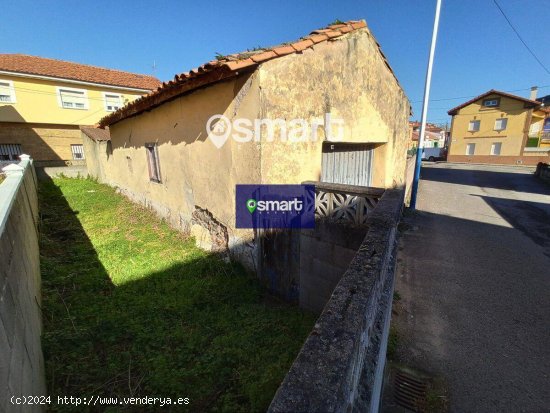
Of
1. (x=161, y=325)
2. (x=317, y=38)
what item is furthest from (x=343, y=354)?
(x=317, y=38)

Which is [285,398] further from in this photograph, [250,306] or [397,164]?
[397,164]

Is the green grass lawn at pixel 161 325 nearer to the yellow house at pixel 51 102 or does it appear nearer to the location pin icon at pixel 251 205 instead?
the location pin icon at pixel 251 205

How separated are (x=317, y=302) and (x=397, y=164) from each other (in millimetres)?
6132

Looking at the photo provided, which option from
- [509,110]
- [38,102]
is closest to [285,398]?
[38,102]

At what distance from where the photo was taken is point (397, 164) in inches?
342

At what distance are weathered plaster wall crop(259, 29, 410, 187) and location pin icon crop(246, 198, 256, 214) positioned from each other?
0.47 m

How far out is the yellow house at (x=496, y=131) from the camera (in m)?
28.2

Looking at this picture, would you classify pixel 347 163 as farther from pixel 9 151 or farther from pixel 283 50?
pixel 9 151

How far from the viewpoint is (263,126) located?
4039 millimetres

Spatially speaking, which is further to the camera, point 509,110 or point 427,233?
point 509,110

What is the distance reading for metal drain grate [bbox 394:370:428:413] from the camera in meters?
2.94

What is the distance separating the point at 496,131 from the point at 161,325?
3846 centimetres

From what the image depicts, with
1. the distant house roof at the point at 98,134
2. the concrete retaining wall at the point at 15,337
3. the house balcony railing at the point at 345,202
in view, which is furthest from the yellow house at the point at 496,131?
the concrete retaining wall at the point at 15,337

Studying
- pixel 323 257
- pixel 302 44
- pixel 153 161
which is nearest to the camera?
pixel 302 44
